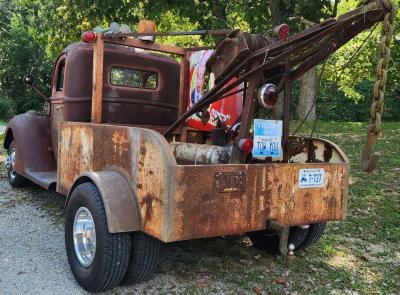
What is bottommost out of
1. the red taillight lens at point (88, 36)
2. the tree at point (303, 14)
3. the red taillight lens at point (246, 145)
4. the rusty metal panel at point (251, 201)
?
the rusty metal panel at point (251, 201)

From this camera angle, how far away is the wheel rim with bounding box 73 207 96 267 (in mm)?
3318

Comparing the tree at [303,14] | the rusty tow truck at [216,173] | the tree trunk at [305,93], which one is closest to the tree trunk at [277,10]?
the tree at [303,14]

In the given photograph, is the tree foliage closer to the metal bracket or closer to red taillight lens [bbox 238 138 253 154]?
red taillight lens [bbox 238 138 253 154]

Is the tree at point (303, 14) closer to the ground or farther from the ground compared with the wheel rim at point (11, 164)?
farther from the ground

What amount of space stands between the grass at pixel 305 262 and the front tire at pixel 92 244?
361mm

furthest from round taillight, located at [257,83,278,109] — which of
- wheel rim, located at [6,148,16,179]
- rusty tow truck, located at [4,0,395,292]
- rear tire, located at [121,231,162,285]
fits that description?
wheel rim, located at [6,148,16,179]

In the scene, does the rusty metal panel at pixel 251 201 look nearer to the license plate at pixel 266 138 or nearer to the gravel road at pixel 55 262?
the license plate at pixel 266 138

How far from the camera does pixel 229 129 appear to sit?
13.8 ft

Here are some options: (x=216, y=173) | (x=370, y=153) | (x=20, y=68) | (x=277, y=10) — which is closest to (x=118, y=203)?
(x=216, y=173)

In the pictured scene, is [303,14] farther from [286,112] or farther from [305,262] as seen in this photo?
[305,262]

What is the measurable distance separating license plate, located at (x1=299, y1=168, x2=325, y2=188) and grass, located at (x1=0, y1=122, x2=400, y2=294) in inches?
35.9

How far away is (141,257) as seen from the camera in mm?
3098

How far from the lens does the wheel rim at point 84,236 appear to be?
3318mm

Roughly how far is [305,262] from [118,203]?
2.09 m
